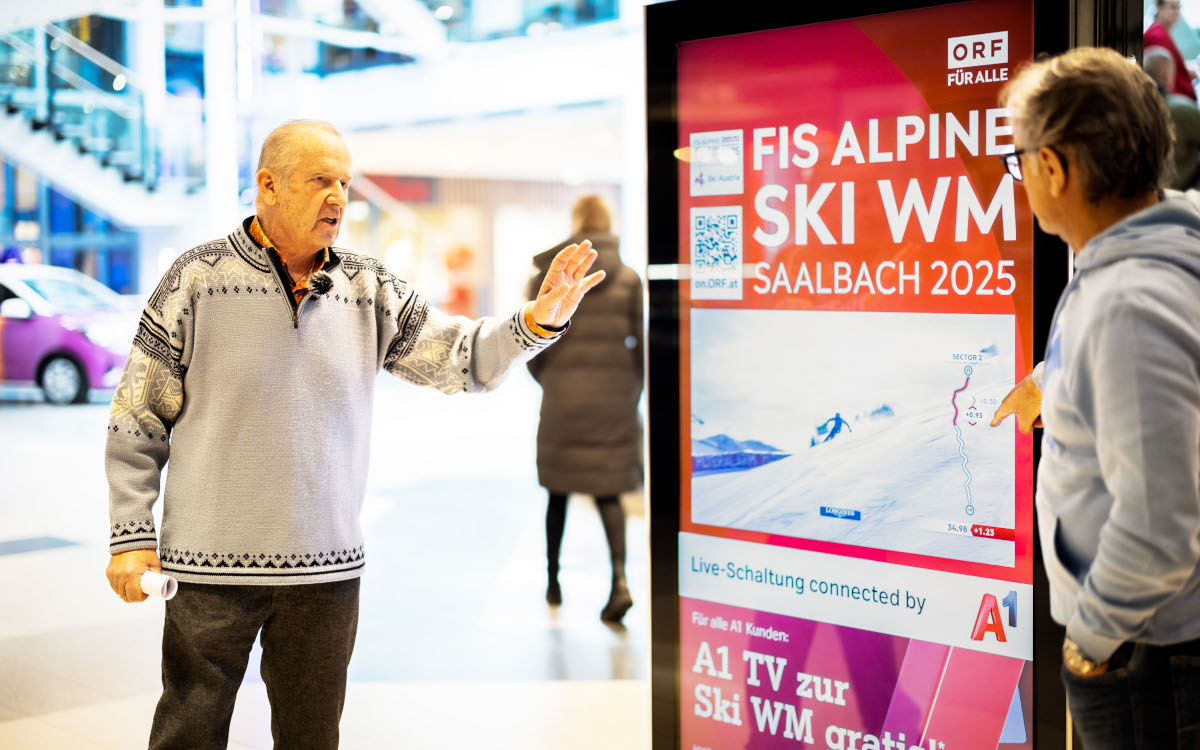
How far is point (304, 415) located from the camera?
205cm

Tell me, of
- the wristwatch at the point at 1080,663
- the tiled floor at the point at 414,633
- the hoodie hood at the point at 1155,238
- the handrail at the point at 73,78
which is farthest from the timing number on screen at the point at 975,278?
the handrail at the point at 73,78

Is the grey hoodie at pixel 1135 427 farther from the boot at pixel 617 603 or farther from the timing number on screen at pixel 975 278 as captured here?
the boot at pixel 617 603

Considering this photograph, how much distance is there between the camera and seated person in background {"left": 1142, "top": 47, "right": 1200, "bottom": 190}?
2477mm

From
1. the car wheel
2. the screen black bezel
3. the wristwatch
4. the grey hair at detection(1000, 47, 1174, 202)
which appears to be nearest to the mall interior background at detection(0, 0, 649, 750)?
the car wheel

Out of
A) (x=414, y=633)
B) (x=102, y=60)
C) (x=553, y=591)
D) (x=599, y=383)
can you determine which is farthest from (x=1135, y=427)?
(x=102, y=60)

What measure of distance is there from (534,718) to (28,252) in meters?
8.78

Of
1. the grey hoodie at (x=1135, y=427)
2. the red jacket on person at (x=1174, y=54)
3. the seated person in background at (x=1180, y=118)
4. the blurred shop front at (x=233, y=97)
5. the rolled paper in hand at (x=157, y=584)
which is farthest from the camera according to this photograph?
the blurred shop front at (x=233, y=97)

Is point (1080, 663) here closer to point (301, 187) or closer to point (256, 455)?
point (256, 455)

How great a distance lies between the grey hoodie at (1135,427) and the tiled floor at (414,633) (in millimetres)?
1992

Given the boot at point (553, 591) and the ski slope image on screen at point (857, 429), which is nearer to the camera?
the ski slope image on screen at point (857, 429)

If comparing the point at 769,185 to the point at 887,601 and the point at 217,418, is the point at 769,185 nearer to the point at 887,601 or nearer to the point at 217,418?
the point at 887,601

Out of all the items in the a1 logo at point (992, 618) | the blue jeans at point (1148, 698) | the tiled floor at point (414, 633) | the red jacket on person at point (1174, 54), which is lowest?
the tiled floor at point (414, 633)

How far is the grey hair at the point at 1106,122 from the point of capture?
4.44 feet

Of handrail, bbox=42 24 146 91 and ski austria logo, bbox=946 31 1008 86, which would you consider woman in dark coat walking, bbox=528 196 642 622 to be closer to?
ski austria logo, bbox=946 31 1008 86
